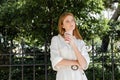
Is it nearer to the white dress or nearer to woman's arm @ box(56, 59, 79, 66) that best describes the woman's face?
the white dress

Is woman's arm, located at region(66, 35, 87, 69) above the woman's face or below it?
below

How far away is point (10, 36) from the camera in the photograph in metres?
7.27

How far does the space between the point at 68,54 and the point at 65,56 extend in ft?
0.14

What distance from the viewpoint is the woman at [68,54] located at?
12.9 ft

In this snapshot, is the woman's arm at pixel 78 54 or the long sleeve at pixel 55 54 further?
the long sleeve at pixel 55 54

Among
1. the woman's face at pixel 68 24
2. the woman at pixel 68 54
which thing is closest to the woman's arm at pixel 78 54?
the woman at pixel 68 54

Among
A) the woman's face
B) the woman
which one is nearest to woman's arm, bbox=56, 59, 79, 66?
the woman

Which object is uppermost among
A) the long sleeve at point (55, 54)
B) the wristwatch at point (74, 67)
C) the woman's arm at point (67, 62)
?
the long sleeve at point (55, 54)

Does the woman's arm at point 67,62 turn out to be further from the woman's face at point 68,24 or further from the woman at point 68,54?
the woman's face at point 68,24

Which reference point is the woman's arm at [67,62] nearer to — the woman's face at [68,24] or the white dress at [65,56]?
the white dress at [65,56]

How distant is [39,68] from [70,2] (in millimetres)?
1456

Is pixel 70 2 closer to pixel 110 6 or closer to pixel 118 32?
pixel 118 32

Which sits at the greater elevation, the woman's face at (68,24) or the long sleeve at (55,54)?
the woman's face at (68,24)

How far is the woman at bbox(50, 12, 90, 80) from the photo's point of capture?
392 cm
